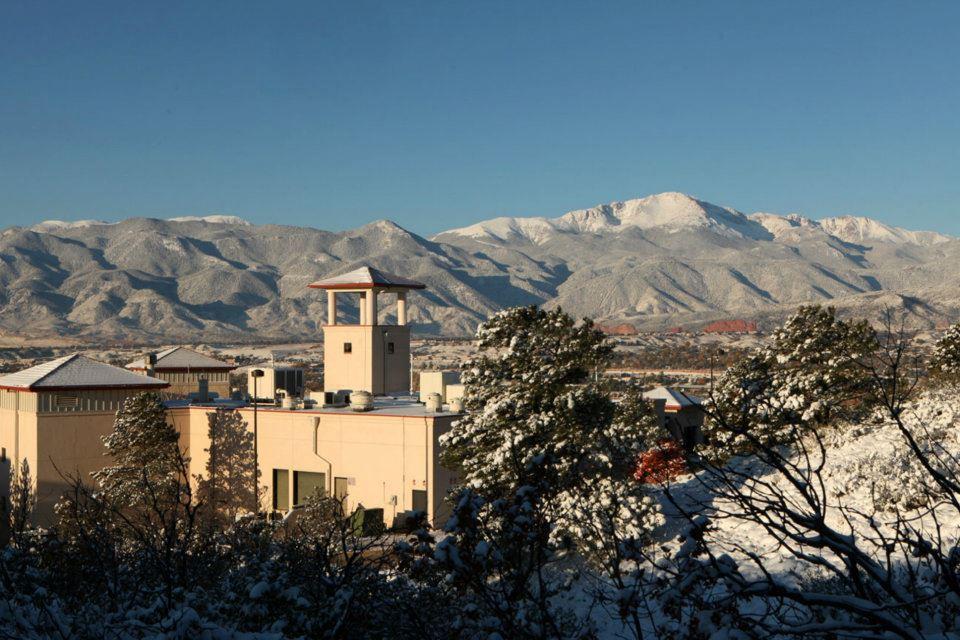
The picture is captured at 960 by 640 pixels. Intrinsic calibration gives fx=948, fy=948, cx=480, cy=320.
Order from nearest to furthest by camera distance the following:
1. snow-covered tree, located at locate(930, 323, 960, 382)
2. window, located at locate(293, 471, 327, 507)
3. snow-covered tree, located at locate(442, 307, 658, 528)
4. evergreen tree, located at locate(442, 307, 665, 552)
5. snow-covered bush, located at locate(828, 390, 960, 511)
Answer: snow-covered bush, located at locate(828, 390, 960, 511) → evergreen tree, located at locate(442, 307, 665, 552) → snow-covered tree, located at locate(442, 307, 658, 528) → window, located at locate(293, 471, 327, 507) → snow-covered tree, located at locate(930, 323, 960, 382)

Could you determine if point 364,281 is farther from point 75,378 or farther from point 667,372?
point 667,372

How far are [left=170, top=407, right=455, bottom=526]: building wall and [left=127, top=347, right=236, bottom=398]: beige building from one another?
401 inches

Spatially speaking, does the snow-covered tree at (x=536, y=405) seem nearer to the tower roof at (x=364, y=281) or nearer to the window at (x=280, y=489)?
the window at (x=280, y=489)

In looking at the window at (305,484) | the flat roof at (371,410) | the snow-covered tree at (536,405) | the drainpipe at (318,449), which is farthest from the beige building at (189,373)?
the snow-covered tree at (536,405)

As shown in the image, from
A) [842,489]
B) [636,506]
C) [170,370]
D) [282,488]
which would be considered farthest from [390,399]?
[842,489]

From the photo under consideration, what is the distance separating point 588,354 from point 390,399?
597 inches

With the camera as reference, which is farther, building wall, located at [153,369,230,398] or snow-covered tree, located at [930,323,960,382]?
building wall, located at [153,369,230,398]

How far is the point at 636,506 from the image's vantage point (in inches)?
1024

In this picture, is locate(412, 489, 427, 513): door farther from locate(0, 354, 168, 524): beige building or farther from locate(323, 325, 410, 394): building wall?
locate(0, 354, 168, 524): beige building

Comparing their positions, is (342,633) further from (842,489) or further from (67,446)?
(67,446)

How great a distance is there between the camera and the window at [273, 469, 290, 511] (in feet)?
120

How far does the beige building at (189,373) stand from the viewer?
4750cm

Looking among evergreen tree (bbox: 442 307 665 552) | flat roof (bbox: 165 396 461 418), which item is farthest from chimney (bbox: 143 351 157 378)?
evergreen tree (bbox: 442 307 665 552)

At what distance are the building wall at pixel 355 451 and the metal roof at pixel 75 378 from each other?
83.9 inches
